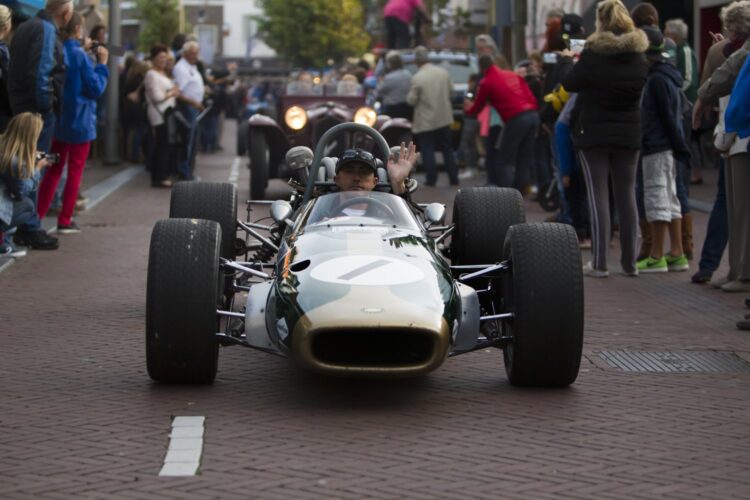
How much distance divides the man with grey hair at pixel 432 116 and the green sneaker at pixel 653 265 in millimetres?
9368

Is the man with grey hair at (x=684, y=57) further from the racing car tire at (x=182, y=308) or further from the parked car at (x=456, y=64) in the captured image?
the racing car tire at (x=182, y=308)

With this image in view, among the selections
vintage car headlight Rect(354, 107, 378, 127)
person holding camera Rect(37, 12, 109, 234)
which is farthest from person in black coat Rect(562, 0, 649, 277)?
vintage car headlight Rect(354, 107, 378, 127)

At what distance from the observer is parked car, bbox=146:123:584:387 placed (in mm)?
7230

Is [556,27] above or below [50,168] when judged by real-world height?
above

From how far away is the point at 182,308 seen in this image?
7688mm

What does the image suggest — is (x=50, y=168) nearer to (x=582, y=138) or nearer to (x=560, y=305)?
(x=582, y=138)

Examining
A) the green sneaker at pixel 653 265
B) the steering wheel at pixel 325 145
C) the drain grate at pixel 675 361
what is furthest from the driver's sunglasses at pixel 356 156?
the green sneaker at pixel 653 265

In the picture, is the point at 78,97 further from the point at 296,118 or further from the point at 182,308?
the point at 182,308

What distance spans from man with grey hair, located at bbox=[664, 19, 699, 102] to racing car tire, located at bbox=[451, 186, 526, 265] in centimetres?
778

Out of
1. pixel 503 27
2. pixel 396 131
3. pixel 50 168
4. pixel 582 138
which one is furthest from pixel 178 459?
pixel 503 27

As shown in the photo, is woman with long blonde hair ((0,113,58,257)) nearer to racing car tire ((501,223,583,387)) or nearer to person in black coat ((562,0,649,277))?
person in black coat ((562,0,649,277))

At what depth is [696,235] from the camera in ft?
53.9

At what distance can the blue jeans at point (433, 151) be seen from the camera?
22.9 m

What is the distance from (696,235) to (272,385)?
9178mm
